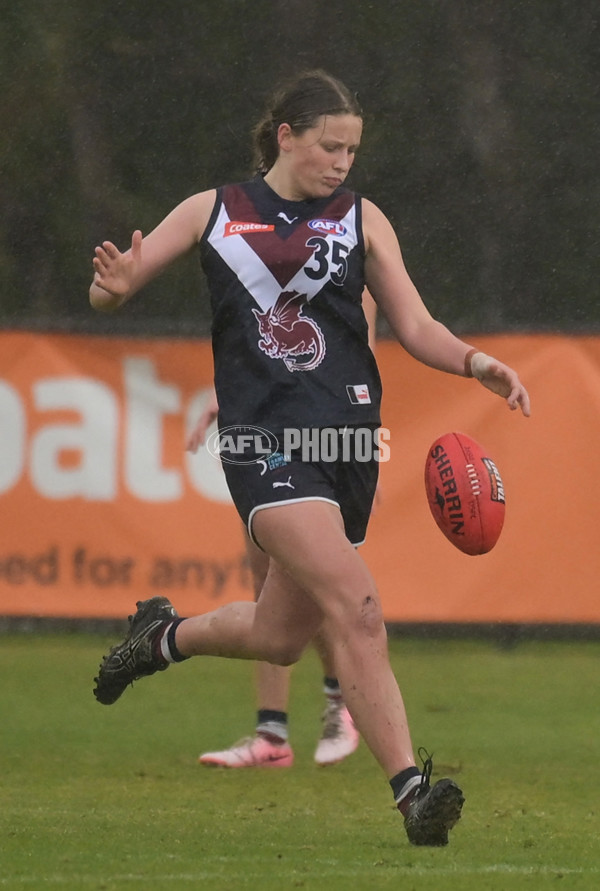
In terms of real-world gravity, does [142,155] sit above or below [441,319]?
above

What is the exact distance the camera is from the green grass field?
15.3 ft

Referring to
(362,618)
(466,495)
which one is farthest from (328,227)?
(362,618)

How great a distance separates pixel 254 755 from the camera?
21.5 feet

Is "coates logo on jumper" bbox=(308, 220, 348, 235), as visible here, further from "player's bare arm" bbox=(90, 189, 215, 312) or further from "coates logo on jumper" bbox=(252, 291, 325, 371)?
"player's bare arm" bbox=(90, 189, 215, 312)

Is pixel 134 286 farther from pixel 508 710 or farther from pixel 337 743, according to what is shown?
pixel 508 710

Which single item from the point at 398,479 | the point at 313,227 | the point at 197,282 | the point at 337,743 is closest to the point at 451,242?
the point at 197,282

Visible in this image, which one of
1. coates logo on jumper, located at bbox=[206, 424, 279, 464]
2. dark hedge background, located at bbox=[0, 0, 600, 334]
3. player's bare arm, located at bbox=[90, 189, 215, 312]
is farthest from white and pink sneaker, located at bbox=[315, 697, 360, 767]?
dark hedge background, located at bbox=[0, 0, 600, 334]

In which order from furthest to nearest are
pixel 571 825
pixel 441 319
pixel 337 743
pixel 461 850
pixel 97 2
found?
pixel 97 2 → pixel 441 319 → pixel 337 743 → pixel 571 825 → pixel 461 850

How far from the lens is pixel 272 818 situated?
5.49m

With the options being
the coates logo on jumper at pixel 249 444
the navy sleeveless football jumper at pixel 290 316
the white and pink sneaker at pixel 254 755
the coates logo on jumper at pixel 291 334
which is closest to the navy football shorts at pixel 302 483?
the coates logo on jumper at pixel 249 444

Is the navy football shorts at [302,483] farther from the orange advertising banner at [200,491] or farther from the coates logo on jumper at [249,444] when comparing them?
the orange advertising banner at [200,491]

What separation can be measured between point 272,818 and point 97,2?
828 centimetres

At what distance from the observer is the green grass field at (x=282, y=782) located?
4.66 metres

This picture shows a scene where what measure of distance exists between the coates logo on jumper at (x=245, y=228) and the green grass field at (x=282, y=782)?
173cm
